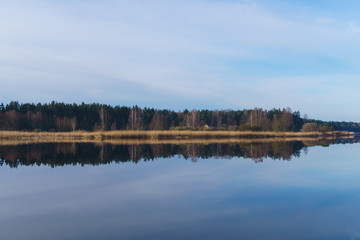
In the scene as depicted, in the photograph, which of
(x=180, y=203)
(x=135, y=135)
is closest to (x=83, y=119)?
(x=135, y=135)

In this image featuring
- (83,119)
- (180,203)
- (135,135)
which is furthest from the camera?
(83,119)

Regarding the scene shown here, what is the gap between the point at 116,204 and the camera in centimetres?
930

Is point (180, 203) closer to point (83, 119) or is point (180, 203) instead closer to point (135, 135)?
point (135, 135)

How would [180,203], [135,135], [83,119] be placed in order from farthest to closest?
[83,119], [135,135], [180,203]

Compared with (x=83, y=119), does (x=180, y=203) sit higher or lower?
lower

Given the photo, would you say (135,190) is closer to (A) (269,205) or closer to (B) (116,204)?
(B) (116,204)

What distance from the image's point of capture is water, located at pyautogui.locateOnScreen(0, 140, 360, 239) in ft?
22.7

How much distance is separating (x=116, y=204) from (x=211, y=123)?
354 ft

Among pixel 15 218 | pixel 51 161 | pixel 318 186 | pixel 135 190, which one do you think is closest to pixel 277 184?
pixel 318 186

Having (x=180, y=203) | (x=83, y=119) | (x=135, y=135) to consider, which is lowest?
(x=180, y=203)

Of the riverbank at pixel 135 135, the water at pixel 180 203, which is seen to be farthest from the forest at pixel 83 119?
the water at pixel 180 203

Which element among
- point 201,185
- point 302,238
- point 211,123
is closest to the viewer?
point 302,238

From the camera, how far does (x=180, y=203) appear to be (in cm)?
935

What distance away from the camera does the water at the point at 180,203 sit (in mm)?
6918
